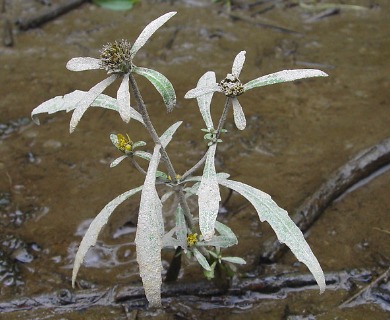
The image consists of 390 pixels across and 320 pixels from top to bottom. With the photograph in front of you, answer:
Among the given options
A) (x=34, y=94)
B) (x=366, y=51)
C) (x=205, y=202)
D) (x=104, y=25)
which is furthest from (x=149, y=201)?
(x=104, y=25)

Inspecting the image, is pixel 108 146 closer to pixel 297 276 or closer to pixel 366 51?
pixel 297 276

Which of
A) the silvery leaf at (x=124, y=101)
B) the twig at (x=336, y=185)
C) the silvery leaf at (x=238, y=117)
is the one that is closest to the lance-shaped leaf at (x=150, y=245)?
the silvery leaf at (x=124, y=101)

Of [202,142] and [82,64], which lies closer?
[82,64]

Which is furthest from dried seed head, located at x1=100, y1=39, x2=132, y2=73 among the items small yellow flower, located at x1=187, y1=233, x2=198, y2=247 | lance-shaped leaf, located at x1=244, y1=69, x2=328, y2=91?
small yellow flower, located at x1=187, y1=233, x2=198, y2=247

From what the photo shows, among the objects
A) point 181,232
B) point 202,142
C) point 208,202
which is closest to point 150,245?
point 208,202

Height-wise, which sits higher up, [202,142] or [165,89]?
[165,89]

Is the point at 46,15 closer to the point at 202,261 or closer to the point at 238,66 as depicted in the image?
the point at 238,66
